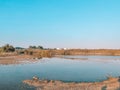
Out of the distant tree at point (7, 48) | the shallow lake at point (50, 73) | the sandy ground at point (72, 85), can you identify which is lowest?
the sandy ground at point (72, 85)

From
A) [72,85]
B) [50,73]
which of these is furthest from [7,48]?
[72,85]

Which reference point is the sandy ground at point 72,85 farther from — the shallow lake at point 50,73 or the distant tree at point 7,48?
the distant tree at point 7,48

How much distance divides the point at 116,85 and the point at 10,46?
91.5 m

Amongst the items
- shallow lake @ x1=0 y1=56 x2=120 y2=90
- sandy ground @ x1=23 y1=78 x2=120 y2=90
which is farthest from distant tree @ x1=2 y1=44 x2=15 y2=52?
sandy ground @ x1=23 y1=78 x2=120 y2=90

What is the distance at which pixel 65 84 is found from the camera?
29.7 metres

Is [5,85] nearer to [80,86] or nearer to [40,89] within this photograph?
[40,89]

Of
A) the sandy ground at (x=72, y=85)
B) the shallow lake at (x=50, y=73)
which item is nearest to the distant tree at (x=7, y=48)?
the shallow lake at (x=50, y=73)

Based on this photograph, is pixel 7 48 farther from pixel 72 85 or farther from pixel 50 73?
pixel 72 85

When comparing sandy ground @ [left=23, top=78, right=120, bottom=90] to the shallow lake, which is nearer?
sandy ground @ [left=23, top=78, right=120, bottom=90]

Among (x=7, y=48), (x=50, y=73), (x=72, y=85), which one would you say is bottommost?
(x=72, y=85)

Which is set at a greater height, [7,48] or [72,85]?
[7,48]

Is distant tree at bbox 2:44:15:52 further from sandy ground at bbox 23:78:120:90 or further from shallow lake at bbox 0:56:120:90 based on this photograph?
sandy ground at bbox 23:78:120:90

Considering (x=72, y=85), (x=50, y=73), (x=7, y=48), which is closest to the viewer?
(x=72, y=85)

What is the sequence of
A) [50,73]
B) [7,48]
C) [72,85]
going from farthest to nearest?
[7,48] < [50,73] < [72,85]
